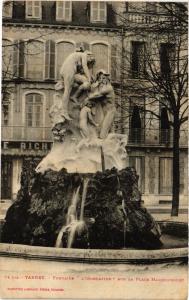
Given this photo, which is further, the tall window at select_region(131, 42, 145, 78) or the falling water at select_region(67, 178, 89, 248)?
the tall window at select_region(131, 42, 145, 78)

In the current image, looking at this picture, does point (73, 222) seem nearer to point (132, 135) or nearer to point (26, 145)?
point (26, 145)

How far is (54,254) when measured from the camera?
11102mm

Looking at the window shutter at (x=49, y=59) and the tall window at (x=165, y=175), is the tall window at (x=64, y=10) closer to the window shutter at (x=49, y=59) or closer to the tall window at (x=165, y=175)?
the window shutter at (x=49, y=59)

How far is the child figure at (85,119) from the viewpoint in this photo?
42.9 ft

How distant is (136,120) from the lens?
18.2m

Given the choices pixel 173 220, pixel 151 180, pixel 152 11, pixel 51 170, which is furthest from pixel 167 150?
pixel 51 170

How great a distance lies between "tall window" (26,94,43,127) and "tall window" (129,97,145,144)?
8.17ft

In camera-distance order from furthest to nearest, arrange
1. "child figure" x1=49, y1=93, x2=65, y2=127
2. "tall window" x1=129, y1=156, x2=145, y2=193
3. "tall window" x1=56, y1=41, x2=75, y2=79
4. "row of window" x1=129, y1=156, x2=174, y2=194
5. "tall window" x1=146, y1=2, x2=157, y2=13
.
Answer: "tall window" x1=129, y1=156, x2=145, y2=193
"tall window" x1=56, y1=41, x2=75, y2=79
"row of window" x1=129, y1=156, x2=174, y2=194
"tall window" x1=146, y1=2, x2=157, y2=13
"child figure" x1=49, y1=93, x2=65, y2=127

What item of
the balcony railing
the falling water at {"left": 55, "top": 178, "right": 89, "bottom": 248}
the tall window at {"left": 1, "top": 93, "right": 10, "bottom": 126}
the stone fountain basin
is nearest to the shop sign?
the balcony railing

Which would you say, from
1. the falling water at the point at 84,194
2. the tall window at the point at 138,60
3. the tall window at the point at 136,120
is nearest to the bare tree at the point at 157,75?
the tall window at the point at 138,60

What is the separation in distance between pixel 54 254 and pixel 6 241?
1.76 metres

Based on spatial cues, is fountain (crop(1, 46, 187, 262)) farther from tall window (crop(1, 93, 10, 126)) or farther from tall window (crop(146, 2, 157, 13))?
tall window (crop(1, 93, 10, 126))

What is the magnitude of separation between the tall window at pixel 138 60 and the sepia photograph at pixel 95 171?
0.04m

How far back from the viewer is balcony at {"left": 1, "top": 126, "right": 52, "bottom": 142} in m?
Answer: 17.8
